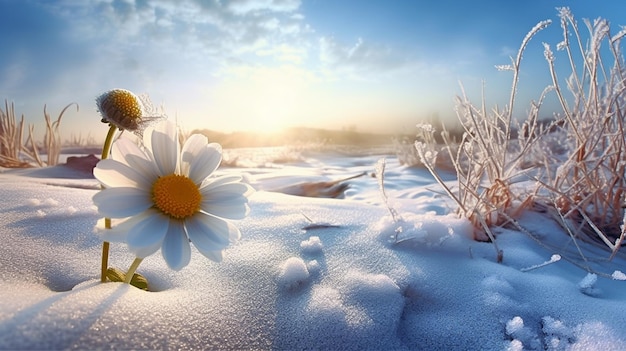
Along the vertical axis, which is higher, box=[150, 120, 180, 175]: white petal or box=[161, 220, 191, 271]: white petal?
box=[150, 120, 180, 175]: white petal

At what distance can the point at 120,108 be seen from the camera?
796 mm

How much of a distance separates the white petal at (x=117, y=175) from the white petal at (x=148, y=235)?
0.08m

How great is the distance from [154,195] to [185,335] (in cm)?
27

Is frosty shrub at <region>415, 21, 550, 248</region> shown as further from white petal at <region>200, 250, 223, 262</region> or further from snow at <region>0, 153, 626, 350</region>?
white petal at <region>200, 250, 223, 262</region>

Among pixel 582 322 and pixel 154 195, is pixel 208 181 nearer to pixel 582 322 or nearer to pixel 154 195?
pixel 154 195

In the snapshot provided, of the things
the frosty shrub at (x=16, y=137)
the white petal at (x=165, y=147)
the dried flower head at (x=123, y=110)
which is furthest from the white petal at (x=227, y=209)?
the frosty shrub at (x=16, y=137)

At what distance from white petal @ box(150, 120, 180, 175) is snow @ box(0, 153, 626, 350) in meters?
0.25

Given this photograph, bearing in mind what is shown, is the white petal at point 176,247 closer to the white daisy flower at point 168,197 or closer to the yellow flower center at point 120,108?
the white daisy flower at point 168,197

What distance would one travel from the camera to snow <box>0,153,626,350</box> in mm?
689

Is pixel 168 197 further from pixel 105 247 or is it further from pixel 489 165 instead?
pixel 489 165

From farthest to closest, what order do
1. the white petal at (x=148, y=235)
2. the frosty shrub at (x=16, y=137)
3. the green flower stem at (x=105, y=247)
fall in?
1. the frosty shrub at (x=16, y=137)
2. the green flower stem at (x=105, y=247)
3. the white petal at (x=148, y=235)

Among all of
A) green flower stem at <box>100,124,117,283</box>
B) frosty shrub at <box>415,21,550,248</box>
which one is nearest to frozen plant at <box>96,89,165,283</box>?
green flower stem at <box>100,124,117,283</box>

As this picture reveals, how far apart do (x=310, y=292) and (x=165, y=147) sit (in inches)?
18.6

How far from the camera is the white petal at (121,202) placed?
679mm
